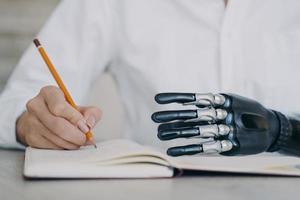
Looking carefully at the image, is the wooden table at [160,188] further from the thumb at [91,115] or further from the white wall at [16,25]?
the white wall at [16,25]

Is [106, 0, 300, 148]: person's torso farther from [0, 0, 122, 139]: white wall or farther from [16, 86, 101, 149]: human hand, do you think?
[0, 0, 122, 139]: white wall

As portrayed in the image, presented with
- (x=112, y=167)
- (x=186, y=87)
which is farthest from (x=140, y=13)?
(x=112, y=167)

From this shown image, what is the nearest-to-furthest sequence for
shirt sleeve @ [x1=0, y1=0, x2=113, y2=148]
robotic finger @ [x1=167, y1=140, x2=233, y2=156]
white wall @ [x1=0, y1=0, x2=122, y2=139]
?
robotic finger @ [x1=167, y1=140, x2=233, y2=156]
shirt sleeve @ [x1=0, y1=0, x2=113, y2=148]
white wall @ [x1=0, y1=0, x2=122, y2=139]

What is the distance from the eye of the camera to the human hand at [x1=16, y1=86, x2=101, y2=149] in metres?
0.85

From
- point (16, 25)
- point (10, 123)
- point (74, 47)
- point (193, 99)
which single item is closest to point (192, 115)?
point (193, 99)

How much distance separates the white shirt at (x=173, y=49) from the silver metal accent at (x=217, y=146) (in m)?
0.45

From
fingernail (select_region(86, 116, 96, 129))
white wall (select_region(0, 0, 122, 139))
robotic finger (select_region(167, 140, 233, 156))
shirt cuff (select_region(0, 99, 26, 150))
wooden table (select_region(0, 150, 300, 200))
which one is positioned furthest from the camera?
white wall (select_region(0, 0, 122, 139))

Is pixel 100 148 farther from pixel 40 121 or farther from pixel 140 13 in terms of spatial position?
pixel 140 13

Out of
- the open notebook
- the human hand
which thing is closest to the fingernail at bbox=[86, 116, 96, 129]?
the human hand

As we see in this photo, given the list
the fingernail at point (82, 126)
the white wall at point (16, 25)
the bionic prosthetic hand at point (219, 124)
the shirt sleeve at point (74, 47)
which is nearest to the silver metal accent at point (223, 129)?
the bionic prosthetic hand at point (219, 124)

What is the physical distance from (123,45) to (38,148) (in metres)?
0.49

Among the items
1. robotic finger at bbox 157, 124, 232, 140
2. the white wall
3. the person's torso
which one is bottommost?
robotic finger at bbox 157, 124, 232, 140

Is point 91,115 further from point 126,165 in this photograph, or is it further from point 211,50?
point 211,50

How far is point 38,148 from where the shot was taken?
0.88m
